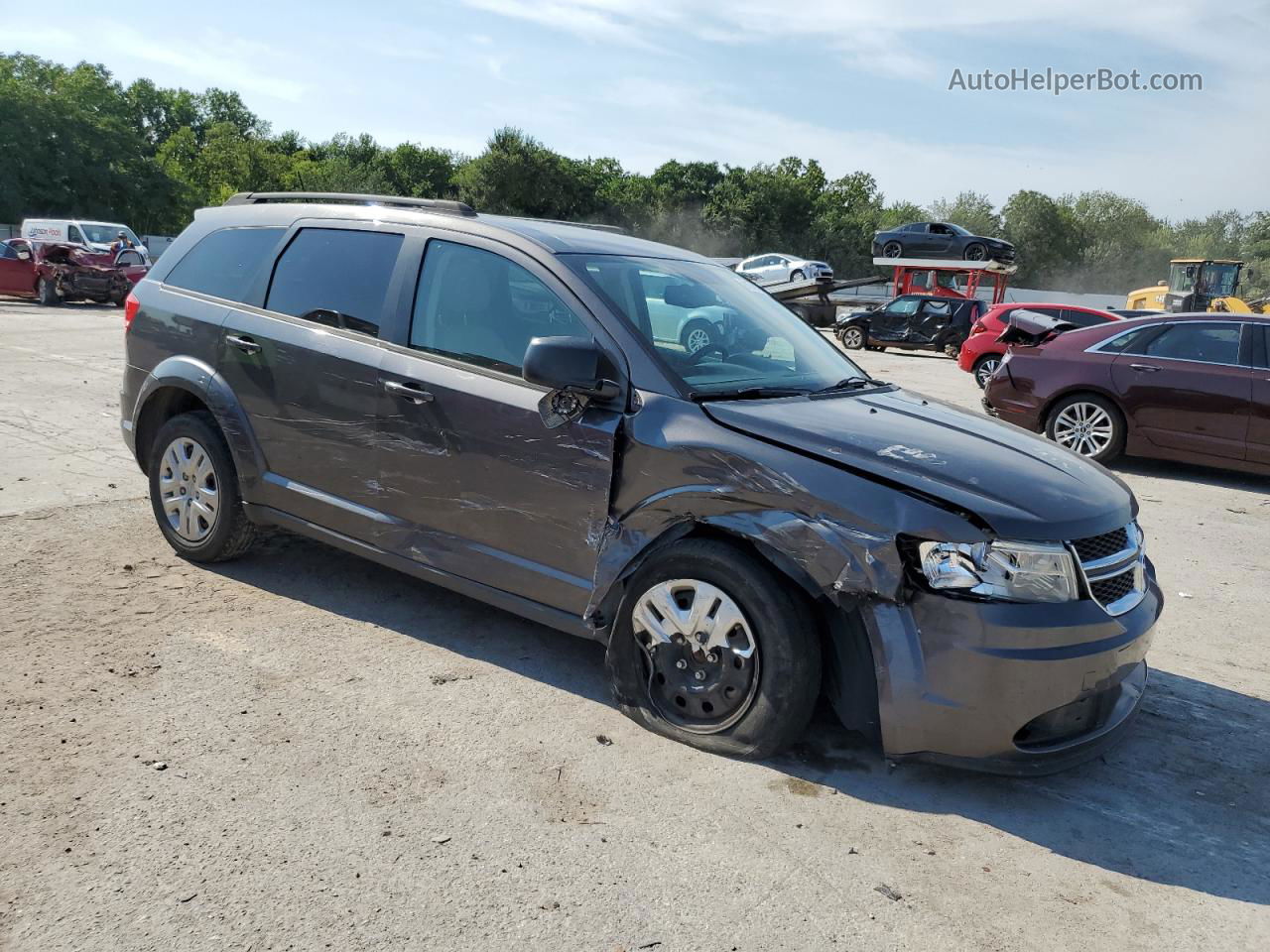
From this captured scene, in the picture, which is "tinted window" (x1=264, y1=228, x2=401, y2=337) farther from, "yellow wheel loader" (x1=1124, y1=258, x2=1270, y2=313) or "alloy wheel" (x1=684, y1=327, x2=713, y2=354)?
"yellow wheel loader" (x1=1124, y1=258, x2=1270, y2=313)

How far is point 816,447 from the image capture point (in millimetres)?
3391

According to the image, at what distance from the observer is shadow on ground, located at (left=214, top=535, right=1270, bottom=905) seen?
3143 mm

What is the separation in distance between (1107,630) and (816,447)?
3.53 feet

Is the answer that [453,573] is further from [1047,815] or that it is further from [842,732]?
[1047,815]

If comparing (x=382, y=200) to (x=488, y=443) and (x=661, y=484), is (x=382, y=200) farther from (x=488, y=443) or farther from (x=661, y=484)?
(x=661, y=484)

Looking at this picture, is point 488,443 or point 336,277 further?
point 336,277

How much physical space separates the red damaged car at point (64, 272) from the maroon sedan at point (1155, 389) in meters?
20.3

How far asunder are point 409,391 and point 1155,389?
7.66 metres

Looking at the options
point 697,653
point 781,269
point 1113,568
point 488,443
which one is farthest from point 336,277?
point 781,269

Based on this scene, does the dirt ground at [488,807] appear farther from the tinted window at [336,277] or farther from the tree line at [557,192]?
the tree line at [557,192]

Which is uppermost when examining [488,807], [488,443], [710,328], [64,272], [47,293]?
[64,272]

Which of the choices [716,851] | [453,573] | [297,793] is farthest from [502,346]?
[716,851]

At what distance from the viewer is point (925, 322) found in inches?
931

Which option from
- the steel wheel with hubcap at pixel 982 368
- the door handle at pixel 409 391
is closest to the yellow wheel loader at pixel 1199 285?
the steel wheel with hubcap at pixel 982 368
